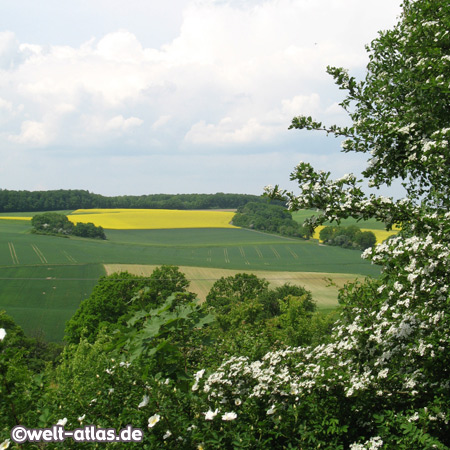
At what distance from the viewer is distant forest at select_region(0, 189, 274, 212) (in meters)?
109

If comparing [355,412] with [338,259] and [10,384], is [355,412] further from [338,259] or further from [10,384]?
[338,259]

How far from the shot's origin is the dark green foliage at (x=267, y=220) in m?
93.1

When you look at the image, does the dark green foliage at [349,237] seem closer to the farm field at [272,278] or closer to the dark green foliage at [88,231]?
the farm field at [272,278]

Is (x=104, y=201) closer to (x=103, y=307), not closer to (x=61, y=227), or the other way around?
(x=61, y=227)

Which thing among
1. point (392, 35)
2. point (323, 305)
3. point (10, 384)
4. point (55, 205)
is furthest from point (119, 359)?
point (55, 205)

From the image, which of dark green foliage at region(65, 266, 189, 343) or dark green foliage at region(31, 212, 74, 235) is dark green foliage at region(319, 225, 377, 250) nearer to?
dark green foliage at region(65, 266, 189, 343)

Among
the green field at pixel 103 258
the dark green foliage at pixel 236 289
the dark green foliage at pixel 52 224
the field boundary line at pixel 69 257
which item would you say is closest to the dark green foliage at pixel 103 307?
the green field at pixel 103 258

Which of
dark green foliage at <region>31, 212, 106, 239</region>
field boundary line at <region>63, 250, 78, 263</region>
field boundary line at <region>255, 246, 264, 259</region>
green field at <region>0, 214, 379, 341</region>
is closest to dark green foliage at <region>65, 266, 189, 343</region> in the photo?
green field at <region>0, 214, 379, 341</region>

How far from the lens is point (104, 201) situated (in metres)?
127

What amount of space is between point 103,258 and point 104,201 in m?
61.3

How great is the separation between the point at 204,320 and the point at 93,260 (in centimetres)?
6355

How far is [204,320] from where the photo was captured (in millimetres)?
5914

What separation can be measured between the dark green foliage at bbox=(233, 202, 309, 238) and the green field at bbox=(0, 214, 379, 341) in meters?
3.02

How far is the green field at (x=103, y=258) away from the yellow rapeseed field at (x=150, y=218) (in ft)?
19.9
